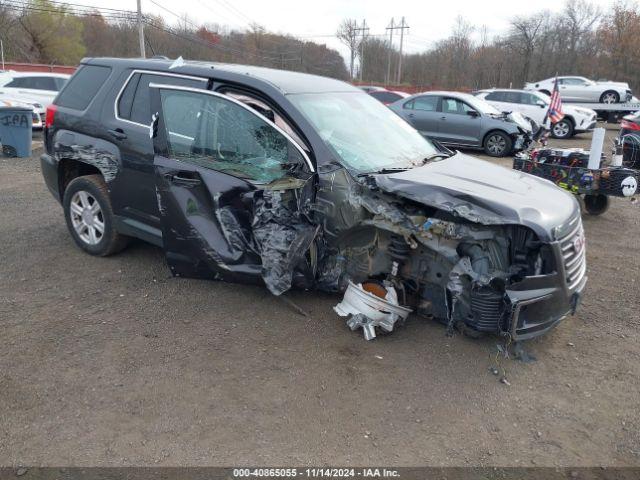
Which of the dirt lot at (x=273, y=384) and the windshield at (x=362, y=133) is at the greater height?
the windshield at (x=362, y=133)

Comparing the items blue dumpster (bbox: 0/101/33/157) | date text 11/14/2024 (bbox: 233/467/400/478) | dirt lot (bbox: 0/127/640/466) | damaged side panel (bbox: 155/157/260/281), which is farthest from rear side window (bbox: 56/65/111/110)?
blue dumpster (bbox: 0/101/33/157)

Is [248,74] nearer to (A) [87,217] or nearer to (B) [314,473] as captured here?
(A) [87,217]

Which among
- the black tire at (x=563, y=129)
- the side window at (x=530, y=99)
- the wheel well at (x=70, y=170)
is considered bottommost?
the wheel well at (x=70, y=170)

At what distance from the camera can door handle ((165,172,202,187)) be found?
385 centimetres

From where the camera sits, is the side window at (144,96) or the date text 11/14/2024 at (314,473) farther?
the side window at (144,96)

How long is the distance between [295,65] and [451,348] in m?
62.3

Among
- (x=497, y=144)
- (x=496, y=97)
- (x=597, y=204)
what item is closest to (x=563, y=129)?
(x=496, y=97)

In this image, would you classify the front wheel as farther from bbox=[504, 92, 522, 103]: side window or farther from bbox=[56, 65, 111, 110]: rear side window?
bbox=[56, 65, 111, 110]: rear side window

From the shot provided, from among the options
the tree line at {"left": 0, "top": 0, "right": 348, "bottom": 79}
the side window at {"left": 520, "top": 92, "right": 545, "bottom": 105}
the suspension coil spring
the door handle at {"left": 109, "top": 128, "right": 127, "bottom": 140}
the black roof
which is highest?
the tree line at {"left": 0, "top": 0, "right": 348, "bottom": 79}

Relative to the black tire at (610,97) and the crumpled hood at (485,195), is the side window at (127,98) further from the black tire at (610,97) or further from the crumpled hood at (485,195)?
the black tire at (610,97)

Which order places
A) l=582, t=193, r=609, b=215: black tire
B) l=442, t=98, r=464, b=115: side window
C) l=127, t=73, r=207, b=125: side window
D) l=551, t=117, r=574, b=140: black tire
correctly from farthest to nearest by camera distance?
1. l=551, t=117, r=574, b=140: black tire
2. l=442, t=98, r=464, b=115: side window
3. l=582, t=193, r=609, b=215: black tire
4. l=127, t=73, r=207, b=125: side window

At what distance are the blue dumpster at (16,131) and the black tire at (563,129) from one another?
51.7 feet

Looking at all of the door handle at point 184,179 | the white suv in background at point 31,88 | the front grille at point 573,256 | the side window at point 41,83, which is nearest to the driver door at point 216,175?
the door handle at point 184,179

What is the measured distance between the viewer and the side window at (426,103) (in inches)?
540
